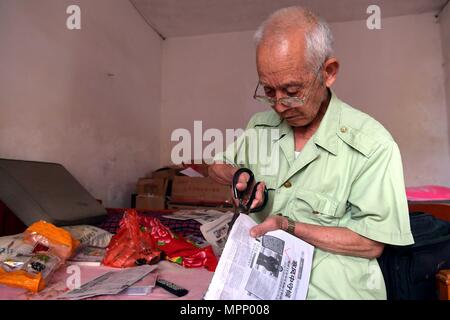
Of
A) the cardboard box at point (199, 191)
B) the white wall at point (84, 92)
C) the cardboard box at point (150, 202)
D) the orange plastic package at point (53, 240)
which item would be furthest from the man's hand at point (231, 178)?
the cardboard box at point (150, 202)

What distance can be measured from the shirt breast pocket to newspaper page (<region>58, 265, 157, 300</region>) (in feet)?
1.70

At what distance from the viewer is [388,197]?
755 mm

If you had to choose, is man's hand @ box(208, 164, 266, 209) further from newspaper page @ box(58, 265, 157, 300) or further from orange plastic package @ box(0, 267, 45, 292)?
orange plastic package @ box(0, 267, 45, 292)

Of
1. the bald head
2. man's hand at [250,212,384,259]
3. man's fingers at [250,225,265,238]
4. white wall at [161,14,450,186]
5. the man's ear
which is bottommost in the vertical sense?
man's hand at [250,212,384,259]

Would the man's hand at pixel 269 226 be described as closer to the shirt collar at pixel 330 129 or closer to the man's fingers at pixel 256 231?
the man's fingers at pixel 256 231

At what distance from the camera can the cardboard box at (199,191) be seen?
10.1 ft

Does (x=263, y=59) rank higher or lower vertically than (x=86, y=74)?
lower

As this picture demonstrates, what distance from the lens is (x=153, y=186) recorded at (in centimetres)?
322

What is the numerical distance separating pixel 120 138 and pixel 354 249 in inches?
110

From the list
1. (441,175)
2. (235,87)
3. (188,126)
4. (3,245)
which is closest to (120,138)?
(188,126)

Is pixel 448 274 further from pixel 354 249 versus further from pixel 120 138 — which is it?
pixel 120 138

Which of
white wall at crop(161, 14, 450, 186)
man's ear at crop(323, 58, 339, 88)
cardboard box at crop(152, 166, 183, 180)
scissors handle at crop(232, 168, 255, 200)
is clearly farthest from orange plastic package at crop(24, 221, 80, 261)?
white wall at crop(161, 14, 450, 186)

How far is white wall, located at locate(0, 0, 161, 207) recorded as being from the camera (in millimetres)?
1975

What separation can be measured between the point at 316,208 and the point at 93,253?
37.0 inches
